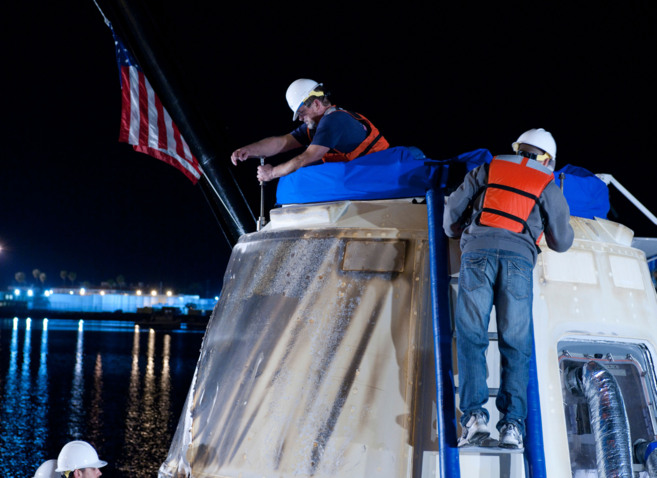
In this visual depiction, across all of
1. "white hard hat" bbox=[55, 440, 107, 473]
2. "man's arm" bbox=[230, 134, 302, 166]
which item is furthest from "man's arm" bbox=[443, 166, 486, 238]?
"white hard hat" bbox=[55, 440, 107, 473]

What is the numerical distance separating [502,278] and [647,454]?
210cm

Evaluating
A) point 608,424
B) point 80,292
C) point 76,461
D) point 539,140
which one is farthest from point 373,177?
point 80,292

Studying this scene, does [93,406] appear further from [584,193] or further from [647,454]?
[584,193]

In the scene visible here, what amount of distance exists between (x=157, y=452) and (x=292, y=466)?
13.4 m

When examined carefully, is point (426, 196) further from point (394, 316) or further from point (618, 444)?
point (618, 444)

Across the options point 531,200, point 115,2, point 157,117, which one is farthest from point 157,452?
point 531,200

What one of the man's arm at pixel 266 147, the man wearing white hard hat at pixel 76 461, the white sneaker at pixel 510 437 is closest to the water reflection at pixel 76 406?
the man wearing white hard hat at pixel 76 461

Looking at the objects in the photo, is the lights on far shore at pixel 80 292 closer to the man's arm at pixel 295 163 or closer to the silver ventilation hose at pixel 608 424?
the man's arm at pixel 295 163

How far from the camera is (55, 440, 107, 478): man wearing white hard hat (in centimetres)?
498

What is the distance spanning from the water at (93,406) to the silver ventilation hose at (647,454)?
11.6 meters

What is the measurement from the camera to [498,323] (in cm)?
358

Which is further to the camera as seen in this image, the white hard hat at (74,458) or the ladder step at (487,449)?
the white hard hat at (74,458)

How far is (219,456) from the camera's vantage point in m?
4.24

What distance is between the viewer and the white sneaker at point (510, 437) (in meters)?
3.36
